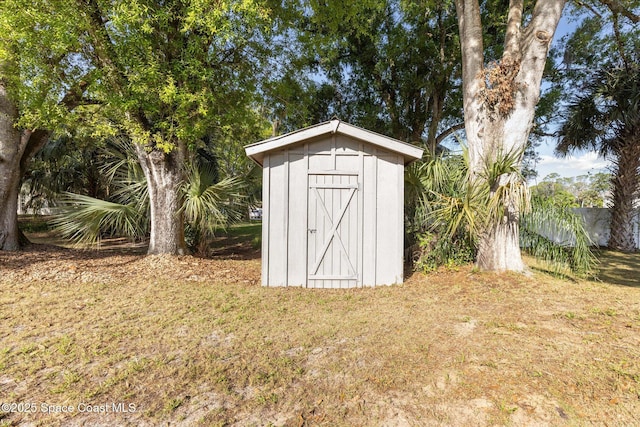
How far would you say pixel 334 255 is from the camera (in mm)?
5555

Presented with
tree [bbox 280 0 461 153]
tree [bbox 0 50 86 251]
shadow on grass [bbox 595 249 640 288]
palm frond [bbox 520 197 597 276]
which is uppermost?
tree [bbox 280 0 461 153]

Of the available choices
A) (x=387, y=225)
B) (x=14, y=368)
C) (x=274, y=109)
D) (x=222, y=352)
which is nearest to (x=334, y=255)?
(x=387, y=225)

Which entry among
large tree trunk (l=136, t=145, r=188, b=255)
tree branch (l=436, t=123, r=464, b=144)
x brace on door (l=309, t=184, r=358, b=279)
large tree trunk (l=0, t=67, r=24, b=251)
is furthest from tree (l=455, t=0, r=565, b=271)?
large tree trunk (l=0, t=67, r=24, b=251)

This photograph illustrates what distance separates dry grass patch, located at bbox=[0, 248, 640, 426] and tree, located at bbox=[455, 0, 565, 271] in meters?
0.75

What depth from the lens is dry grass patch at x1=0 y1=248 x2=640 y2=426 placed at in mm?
2180

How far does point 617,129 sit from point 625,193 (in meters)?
2.21

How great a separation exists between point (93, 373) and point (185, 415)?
3.74ft

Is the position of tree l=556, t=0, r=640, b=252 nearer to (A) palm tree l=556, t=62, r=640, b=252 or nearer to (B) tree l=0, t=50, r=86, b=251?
(A) palm tree l=556, t=62, r=640, b=252

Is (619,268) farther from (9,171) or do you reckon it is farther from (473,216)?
(9,171)

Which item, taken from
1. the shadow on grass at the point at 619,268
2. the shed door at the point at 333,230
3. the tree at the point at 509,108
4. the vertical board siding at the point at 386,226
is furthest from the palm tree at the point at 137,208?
the shadow on grass at the point at 619,268

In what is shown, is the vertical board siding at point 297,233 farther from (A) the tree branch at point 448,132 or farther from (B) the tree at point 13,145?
(A) the tree branch at point 448,132

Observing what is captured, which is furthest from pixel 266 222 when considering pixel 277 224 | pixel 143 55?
pixel 143 55

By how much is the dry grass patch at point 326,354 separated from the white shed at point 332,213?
450 mm

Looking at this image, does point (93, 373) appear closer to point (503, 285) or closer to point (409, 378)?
point (409, 378)
